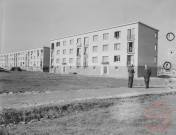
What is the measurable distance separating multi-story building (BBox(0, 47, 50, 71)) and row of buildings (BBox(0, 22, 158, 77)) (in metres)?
15.0

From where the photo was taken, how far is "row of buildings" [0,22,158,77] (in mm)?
37844

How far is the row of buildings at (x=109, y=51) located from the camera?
37844 millimetres

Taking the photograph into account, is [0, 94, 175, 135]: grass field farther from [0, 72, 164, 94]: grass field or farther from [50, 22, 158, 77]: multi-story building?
[50, 22, 158, 77]: multi-story building

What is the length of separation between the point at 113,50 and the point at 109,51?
1159 mm

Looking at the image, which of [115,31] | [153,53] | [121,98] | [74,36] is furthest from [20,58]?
[121,98]

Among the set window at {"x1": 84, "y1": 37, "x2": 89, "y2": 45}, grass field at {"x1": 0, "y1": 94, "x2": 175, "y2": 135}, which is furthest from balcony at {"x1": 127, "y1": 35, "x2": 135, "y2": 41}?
grass field at {"x1": 0, "y1": 94, "x2": 175, "y2": 135}

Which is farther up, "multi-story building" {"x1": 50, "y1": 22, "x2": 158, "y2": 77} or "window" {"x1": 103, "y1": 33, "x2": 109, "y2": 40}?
"window" {"x1": 103, "y1": 33, "x2": 109, "y2": 40}

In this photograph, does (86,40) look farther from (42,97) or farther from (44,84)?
(42,97)

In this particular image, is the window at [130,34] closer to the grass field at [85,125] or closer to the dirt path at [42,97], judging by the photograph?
the dirt path at [42,97]

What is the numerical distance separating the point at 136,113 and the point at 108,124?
1458 mm

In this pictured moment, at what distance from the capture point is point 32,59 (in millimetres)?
82062

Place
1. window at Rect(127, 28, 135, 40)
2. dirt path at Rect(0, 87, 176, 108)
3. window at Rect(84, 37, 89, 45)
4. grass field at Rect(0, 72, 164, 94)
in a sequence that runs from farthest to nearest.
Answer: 1. window at Rect(84, 37, 89, 45)
2. window at Rect(127, 28, 135, 40)
3. grass field at Rect(0, 72, 164, 94)
4. dirt path at Rect(0, 87, 176, 108)

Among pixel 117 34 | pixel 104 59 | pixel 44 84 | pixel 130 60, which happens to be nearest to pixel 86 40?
pixel 104 59

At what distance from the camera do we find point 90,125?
15.0ft
